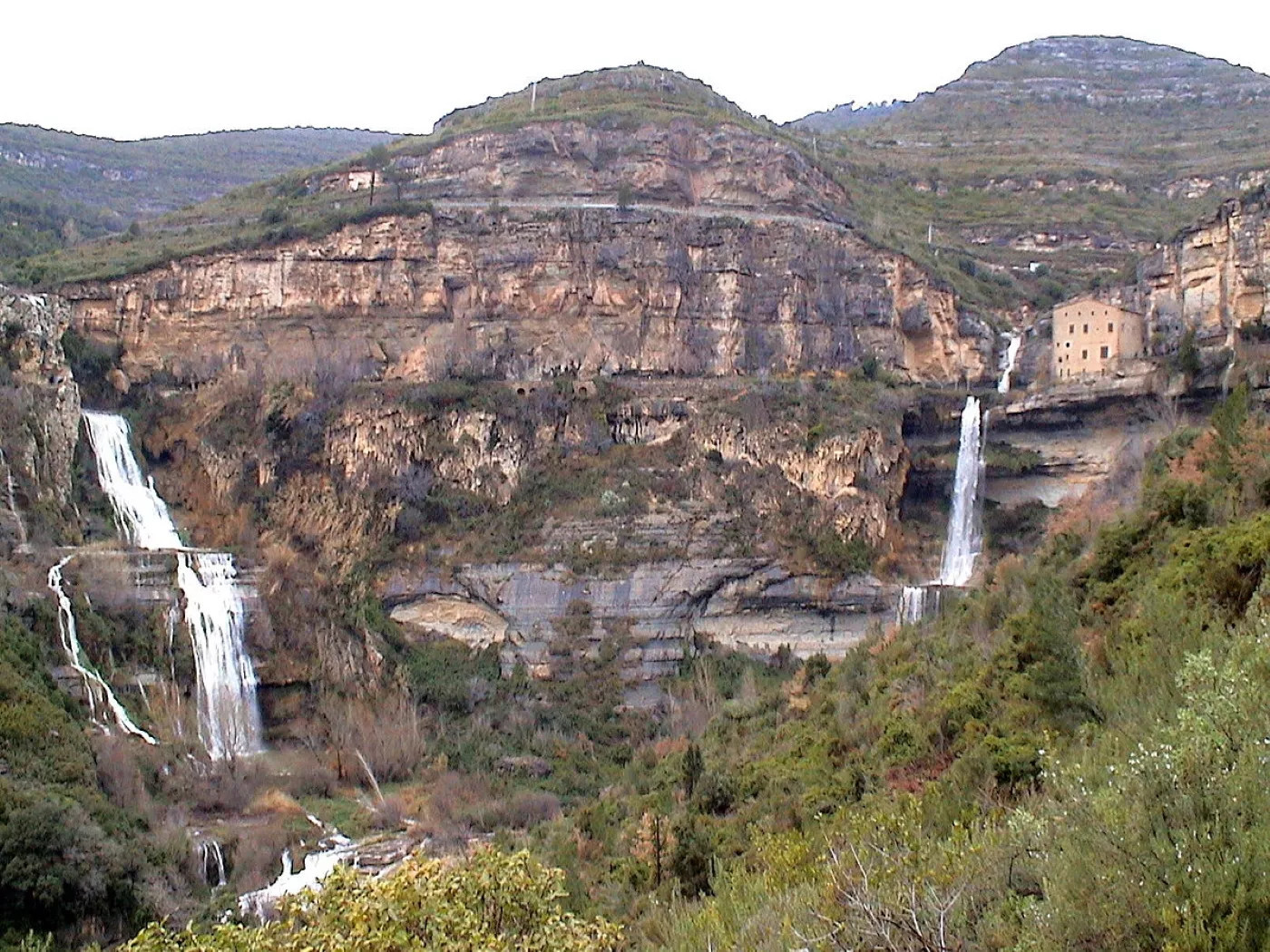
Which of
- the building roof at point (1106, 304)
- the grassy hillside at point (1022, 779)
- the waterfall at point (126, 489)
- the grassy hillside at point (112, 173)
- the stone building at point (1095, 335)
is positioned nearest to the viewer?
the grassy hillside at point (1022, 779)

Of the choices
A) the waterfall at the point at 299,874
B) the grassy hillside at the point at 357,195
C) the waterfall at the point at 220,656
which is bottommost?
the waterfall at the point at 299,874

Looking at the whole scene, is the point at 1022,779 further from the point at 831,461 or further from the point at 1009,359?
the point at 1009,359

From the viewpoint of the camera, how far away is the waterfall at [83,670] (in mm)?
33156

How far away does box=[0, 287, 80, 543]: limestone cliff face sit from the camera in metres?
39.4

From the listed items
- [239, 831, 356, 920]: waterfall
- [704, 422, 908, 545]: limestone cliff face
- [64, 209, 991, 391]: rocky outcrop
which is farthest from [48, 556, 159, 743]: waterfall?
[704, 422, 908, 545]: limestone cliff face

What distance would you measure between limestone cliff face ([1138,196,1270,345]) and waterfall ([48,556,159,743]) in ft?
121

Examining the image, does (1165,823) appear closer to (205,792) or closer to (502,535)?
(205,792)

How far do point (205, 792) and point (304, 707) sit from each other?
7.21 meters

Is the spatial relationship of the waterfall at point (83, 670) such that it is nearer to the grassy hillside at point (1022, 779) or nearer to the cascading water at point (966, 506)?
the grassy hillside at point (1022, 779)

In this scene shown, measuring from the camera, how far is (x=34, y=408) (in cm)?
4134

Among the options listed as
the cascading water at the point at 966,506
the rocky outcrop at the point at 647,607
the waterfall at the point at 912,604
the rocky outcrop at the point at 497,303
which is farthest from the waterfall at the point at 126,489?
the cascading water at the point at 966,506

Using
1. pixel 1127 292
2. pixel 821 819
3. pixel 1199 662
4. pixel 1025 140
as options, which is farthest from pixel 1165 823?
pixel 1025 140

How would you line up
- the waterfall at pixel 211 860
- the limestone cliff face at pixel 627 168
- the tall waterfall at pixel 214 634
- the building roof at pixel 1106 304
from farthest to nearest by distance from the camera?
the limestone cliff face at pixel 627 168 < the building roof at pixel 1106 304 < the tall waterfall at pixel 214 634 < the waterfall at pixel 211 860

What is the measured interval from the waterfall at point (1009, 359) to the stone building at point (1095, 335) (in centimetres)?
511
